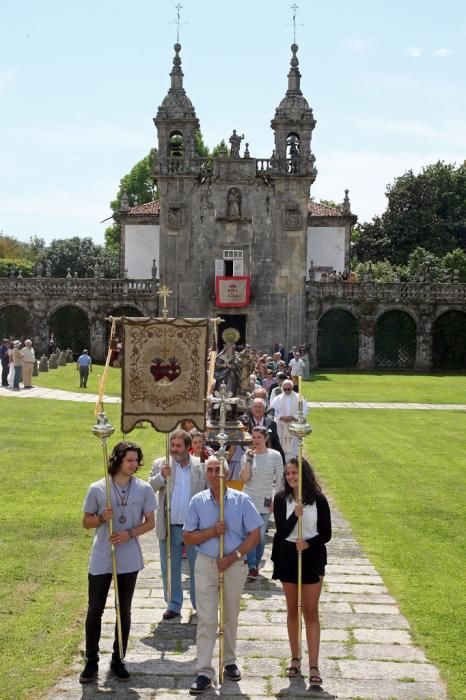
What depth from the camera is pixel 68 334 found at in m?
51.1

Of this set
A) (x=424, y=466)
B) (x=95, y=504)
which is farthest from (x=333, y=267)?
(x=95, y=504)

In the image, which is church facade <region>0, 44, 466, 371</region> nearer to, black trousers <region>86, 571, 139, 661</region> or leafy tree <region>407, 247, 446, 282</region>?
leafy tree <region>407, 247, 446, 282</region>

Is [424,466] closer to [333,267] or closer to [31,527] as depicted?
[31,527]

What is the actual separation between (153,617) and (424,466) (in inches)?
437

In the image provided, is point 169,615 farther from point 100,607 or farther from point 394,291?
point 394,291

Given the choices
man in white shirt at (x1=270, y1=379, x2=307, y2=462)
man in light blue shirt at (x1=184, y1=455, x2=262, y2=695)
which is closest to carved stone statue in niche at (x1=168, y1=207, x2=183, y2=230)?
man in white shirt at (x1=270, y1=379, x2=307, y2=462)

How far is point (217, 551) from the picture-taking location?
26.7 ft

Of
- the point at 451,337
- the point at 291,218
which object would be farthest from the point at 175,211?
the point at 451,337

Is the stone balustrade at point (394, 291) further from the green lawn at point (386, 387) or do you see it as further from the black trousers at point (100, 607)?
the black trousers at point (100, 607)

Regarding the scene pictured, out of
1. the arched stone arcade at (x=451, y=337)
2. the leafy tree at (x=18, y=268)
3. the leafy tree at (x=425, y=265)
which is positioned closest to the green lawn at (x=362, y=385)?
the arched stone arcade at (x=451, y=337)

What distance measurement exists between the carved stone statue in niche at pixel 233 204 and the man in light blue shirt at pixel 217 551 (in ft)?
136

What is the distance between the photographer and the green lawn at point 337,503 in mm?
8953

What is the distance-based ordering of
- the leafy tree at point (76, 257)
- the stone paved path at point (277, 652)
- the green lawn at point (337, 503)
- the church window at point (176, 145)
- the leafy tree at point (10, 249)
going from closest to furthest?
the stone paved path at point (277, 652)
the green lawn at point (337, 503)
the church window at point (176, 145)
the leafy tree at point (76, 257)
the leafy tree at point (10, 249)

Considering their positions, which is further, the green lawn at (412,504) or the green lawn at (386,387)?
the green lawn at (386,387)
